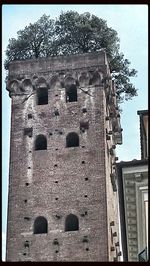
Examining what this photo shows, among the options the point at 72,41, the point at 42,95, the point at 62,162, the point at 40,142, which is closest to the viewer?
the point at 62,162

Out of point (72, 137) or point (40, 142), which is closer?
point (72, 137)

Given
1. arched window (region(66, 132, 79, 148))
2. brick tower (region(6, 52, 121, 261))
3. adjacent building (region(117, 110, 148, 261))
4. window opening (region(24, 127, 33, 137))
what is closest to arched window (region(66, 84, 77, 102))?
brick tower (region(6, 52, 121, 261))

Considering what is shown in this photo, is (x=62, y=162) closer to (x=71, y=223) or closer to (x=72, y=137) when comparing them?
(x=72, y=137)

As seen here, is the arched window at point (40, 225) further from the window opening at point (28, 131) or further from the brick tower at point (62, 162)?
the window opening at point (28, 131)

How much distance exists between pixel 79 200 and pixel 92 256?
2.59 m

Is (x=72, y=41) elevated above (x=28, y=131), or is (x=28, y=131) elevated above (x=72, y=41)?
(x=72, y=41)

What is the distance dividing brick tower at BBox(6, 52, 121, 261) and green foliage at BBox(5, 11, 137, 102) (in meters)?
2.23

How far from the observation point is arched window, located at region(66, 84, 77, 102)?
127 ft

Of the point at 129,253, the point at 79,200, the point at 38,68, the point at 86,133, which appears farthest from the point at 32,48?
the point at 129,253

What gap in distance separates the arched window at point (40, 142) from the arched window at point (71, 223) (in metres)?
3.80

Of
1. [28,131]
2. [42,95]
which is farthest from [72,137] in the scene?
[42,95]

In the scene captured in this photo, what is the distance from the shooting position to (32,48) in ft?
139

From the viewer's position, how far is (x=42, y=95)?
3934 cm

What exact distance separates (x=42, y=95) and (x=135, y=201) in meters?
17.3
